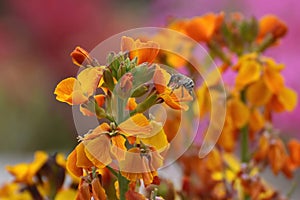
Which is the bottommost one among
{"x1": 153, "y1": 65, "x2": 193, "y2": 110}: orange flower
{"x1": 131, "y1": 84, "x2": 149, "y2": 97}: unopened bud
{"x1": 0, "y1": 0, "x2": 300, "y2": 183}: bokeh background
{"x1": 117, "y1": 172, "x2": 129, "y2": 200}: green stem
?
{"x1": 117, "y1": 172, "x2": 129, "y2": 200}: green stem

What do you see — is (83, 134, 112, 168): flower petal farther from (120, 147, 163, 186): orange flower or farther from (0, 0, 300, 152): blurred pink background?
(0, 0, 300, 152): blurred pink background

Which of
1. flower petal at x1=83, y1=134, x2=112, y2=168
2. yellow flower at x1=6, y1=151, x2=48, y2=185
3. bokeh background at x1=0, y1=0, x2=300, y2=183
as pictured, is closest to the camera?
flower petal at x1=83, y1=134, x2=112, y2=168

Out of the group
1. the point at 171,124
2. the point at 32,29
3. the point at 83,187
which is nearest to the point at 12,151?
the point at 32,29

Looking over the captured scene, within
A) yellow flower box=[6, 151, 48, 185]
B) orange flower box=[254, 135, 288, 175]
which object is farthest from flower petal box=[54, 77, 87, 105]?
orange flower box=[254, 135, 288, 175]

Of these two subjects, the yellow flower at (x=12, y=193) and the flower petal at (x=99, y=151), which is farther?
the yellow flower at (x=12, y=193)

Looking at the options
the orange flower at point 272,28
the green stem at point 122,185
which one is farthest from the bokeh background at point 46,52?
the green stem at point 122,185

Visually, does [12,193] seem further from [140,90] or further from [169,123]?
[140,90]

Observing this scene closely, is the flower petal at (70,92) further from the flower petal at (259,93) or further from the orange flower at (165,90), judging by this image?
the flower petal at (259,93)
